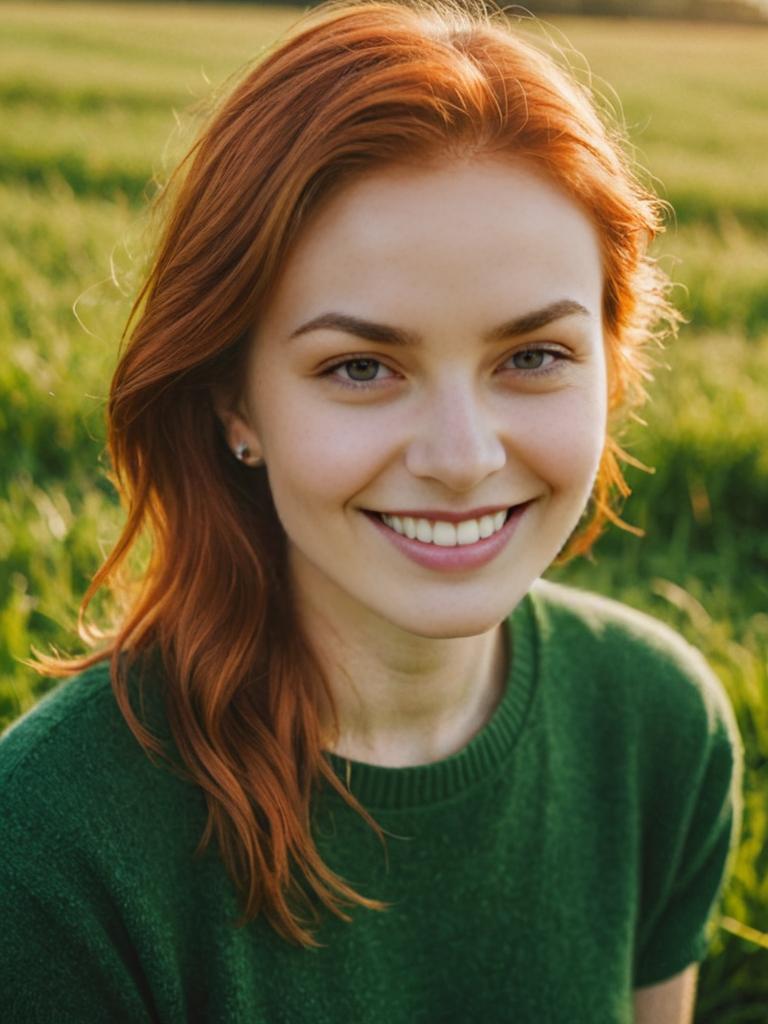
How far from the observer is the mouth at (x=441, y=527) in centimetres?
153

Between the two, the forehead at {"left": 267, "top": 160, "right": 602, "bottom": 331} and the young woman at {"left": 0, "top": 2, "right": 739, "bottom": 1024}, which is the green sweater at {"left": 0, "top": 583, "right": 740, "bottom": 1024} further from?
the forehead at {"left": 267, "top": 160, "right": 602, "bottom": 331}

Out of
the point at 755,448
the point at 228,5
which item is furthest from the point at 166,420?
the point at 228,5

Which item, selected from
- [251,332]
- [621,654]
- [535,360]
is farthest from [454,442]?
[621,654]

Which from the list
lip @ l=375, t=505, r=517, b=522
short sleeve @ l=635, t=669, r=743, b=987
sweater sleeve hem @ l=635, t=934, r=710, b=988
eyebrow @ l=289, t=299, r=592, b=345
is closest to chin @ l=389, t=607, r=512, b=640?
lip @ l=375, t=505, r=517, b=522

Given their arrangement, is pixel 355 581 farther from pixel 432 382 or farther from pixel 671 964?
pixel 671 964

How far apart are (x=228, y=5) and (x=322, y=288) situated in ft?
132

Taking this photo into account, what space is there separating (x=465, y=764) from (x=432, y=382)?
63 centimetres

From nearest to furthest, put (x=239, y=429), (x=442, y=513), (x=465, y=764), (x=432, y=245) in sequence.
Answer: (x=432, y=245)
(x=442, y=513)
(x=239, y=429)
(x=465, y=764)

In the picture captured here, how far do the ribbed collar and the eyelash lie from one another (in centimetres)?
56

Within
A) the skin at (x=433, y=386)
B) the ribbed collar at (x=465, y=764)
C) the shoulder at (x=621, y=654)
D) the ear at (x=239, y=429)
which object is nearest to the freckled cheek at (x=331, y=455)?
the skin at (x=433, y=386)

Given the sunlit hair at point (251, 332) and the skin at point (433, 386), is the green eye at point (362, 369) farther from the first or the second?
the sunlit hair at point (251, 332)

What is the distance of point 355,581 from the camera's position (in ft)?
5.22

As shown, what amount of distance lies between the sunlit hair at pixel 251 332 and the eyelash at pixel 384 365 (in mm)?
124

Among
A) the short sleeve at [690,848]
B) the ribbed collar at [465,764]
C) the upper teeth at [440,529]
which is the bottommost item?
the short sleeve at [690,848]
